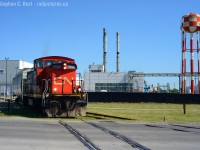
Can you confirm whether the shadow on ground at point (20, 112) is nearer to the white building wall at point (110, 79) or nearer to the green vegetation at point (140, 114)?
the green vegetation at point (140, 114)

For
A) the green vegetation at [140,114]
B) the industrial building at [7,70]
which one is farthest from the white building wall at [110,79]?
the green vegetation at [140,114]

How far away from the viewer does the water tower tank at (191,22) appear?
217 feet

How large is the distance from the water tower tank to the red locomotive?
43.6 meters

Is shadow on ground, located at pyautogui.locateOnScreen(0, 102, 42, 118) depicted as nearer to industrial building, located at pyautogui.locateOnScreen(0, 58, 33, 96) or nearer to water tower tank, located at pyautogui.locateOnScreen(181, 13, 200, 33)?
water tower tank, located at pyautogui.locateOnScreen(181, 13, 200, 33)

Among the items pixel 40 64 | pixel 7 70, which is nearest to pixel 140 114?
pixel 40 64

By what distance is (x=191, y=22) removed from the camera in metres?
66.9

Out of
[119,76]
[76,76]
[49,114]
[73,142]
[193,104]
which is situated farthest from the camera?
[119,76]

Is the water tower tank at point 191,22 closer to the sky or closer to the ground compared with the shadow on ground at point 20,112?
closer to the sky

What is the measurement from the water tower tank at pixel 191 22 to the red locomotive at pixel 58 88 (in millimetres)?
43621

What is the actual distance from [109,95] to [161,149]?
41.3 metres

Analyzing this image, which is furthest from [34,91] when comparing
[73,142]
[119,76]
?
[119,76]

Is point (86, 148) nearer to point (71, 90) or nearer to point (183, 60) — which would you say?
point (71, 90)

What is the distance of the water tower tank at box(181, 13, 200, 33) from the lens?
66000mm

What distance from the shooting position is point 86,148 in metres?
11.2
